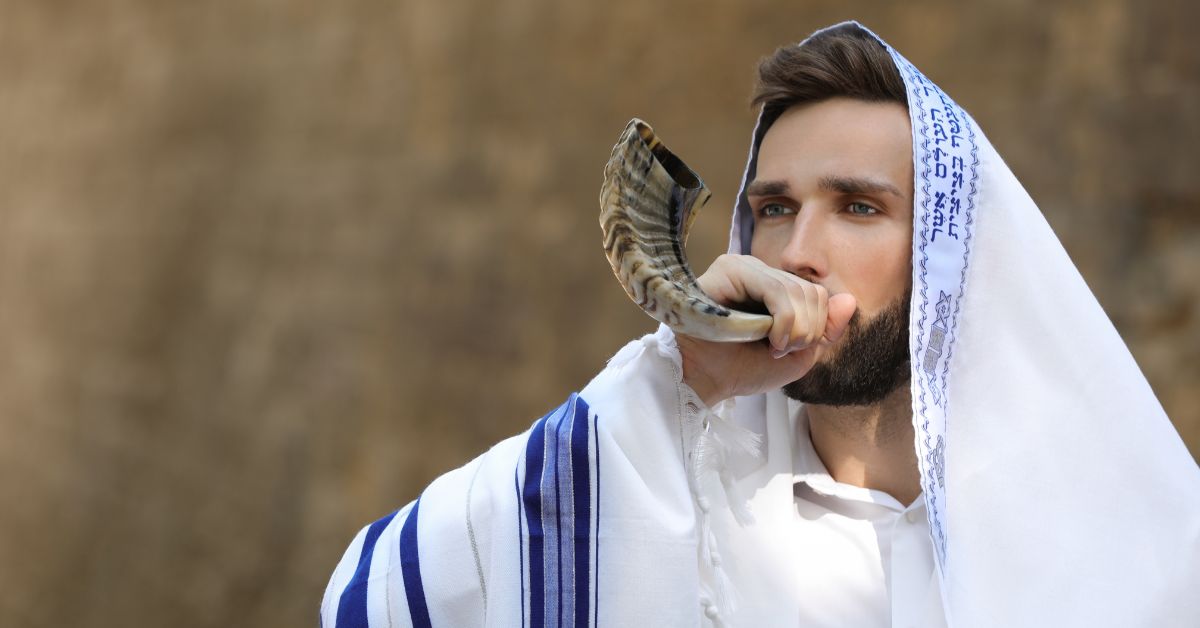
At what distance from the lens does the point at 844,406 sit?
2.30m

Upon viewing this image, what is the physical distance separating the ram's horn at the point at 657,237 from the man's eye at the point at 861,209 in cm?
36

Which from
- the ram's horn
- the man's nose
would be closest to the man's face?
the man's nose

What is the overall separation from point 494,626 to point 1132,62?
3.19 meters

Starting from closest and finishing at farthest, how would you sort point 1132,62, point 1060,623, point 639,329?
point 1060,623 → point 1132,62 → point 639,329

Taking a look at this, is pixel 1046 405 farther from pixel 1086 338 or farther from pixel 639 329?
pixel 639 329

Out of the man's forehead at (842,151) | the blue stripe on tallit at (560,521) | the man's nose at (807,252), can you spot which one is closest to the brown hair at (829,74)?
the man's forehead at (842,151)

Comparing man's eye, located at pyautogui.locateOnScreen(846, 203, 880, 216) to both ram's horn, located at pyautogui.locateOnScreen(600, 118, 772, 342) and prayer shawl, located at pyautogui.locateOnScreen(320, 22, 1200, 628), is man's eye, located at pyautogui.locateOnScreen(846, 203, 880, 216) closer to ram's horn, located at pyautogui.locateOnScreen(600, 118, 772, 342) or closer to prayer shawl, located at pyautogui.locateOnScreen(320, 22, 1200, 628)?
prayer shawl, located at pyautogui.locateOnScreen(320, 22, 1200, 628)

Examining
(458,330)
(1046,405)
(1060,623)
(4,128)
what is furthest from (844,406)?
(4,128)

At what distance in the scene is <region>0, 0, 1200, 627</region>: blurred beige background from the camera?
411 centimetres

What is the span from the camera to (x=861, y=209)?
7.25ft

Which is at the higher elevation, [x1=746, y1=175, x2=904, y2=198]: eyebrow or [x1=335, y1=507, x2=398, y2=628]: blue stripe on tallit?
[x1=746, y1=175, x2=904, y2=198]: eyebrow

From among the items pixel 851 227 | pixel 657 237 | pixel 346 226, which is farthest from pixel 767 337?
pixel 346 226

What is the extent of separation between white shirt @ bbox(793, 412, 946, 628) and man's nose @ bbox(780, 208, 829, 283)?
1.38 feet

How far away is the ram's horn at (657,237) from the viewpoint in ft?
5.90
